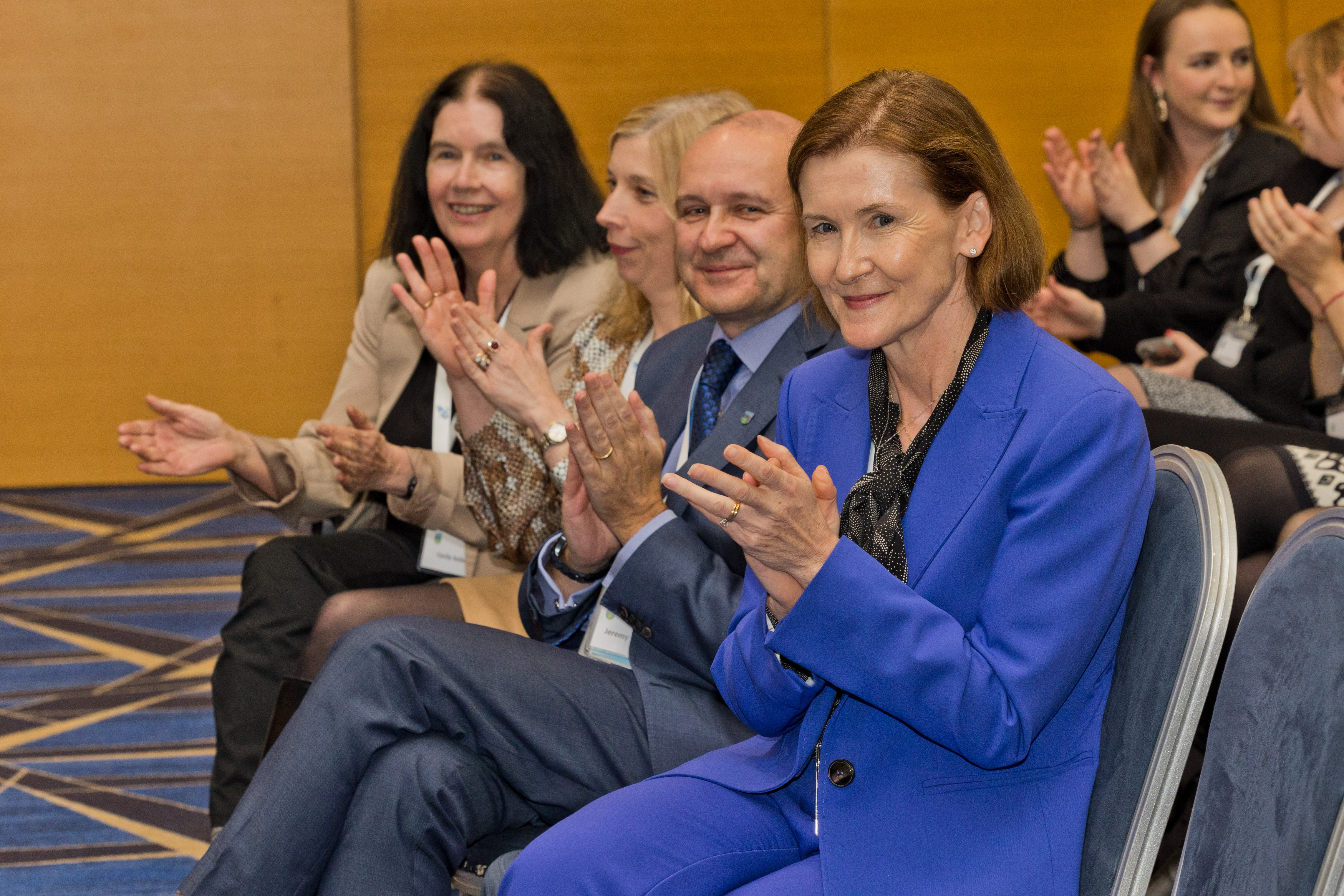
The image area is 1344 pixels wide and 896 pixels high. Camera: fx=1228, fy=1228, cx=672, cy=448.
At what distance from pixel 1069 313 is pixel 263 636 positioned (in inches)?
82.0

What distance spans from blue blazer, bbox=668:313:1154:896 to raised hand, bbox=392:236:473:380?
1.19m

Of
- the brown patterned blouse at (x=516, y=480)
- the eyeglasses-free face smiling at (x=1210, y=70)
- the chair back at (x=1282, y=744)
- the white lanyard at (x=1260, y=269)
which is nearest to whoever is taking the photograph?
the chair back at (x=1282, y=744)

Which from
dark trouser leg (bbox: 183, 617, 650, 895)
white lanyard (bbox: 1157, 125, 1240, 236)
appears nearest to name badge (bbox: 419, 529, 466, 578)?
dark trouser leg (bbox: 183, 617, 650, 895)

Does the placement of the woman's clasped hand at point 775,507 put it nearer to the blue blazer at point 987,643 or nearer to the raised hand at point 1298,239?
the blue blazer at point 987,643

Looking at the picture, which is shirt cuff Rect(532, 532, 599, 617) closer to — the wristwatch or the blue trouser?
the wristwatch

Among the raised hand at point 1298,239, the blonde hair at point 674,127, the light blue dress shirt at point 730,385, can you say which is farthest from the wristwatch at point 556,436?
the raised hand at point 1298,239

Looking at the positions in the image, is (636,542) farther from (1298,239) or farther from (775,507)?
(1298,239)

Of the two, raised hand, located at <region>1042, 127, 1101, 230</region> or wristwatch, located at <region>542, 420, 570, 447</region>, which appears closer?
wristwatch, located at <region>542, 420, 570, 447</region>

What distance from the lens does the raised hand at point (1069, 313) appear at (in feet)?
10.2

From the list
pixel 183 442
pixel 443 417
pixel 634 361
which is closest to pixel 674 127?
pixel 634 361

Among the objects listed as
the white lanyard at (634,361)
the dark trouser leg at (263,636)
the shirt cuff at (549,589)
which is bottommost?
the dark trouser leg at (263,636)

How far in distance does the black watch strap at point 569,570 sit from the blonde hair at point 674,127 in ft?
1.97

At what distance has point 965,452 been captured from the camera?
4.16ft

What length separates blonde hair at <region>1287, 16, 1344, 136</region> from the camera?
266 centimetres
